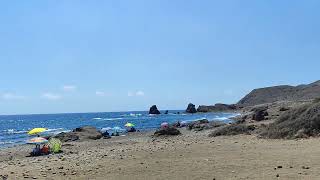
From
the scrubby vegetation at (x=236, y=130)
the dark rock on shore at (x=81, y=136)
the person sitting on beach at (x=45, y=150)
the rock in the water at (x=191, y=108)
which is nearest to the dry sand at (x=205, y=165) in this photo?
the scrubby vegetation at (x=236, y=130)

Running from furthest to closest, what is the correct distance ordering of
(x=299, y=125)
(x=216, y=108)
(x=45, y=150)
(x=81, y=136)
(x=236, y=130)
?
(x=216, y=108) < (x=81, y=136) < (x=236, y=130) < (x=45, y=150) < (x=299, y=125)

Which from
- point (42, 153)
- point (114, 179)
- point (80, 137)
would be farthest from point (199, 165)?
point (80, 137)

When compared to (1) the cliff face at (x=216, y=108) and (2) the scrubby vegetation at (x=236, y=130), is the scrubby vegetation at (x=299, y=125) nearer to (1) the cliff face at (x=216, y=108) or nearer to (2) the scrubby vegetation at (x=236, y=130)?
(2) the scrubby vegetation at (x=236, y=130)

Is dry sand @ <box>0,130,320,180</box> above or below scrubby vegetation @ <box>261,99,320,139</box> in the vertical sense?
below

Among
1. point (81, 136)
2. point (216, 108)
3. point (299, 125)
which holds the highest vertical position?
point (216, 108)

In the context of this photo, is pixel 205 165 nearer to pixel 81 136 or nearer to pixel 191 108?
pixel 81 136

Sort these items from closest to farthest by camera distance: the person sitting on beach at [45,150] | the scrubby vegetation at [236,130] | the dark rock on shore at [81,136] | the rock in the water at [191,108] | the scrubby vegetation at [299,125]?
the scrubby vegetation at [299,125], the person sitting on beach at [45,150], the scrubby vegetation at [236,130], the dark rock on shore at [81,136], the rock in the water at [191,108]

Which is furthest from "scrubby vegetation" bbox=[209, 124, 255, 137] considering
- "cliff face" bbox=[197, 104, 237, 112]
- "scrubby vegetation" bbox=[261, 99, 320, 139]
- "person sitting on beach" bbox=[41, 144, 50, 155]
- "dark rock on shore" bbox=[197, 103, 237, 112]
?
"dark rock on shore" bbox=[197, 103, 237, 112]

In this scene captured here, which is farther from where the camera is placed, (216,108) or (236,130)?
(216,108)

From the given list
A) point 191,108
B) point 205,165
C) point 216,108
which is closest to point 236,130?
point 205,165

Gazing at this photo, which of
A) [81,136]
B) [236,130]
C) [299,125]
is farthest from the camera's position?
[81,136]

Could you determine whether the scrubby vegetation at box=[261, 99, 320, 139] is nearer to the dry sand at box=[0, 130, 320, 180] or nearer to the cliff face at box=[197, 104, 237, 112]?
the dry sand at box=[0, 130, 320, 180]

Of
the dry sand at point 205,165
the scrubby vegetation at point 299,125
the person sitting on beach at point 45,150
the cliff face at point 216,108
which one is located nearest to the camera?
the dry sand at point 205,165

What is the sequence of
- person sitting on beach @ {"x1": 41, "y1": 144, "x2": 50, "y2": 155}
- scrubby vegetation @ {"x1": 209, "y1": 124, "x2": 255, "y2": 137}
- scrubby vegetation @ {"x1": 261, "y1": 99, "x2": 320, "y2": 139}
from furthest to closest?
1. scrubby vegetation @ {"x1": 209, "y1": 124, "x2": 255, "y2": 137}
2. person sitting on beach @ {"x1": 41, "y1": 144, "x2": 50, "y2": 155}
3. scrubby vegetation @ {"x1": 261, "y1": 99, "x2": 320, "y2": 139}
